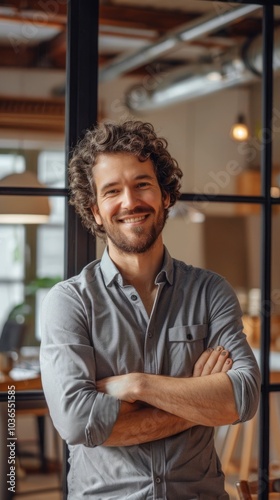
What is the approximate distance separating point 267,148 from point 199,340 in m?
0.83

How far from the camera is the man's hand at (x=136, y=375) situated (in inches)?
73.9

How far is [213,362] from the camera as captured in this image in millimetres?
2004

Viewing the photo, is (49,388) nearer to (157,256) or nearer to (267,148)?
(157,256)

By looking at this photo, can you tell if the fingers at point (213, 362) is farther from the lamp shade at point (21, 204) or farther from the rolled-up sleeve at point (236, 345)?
the lamp shade at point (21, 204)

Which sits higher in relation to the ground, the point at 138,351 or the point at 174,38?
the point at 174,38

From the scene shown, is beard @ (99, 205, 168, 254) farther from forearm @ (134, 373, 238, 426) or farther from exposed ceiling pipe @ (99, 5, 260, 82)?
exposed ceiling pipe @ (99, 5, 260, 82)

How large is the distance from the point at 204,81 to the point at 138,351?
509cm

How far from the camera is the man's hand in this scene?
1.88 m

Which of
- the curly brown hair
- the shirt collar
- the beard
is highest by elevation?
the curly brown hair

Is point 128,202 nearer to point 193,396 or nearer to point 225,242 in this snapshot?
point 193,396

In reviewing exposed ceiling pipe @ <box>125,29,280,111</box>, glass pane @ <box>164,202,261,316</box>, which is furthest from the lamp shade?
glass pane @ <box>164,202,261,316</box>

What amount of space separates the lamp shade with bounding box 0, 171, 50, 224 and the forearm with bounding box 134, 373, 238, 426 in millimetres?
769

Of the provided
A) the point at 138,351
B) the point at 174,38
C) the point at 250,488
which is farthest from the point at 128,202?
the point at 174,38

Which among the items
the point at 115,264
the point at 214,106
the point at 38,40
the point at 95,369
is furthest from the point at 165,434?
the point at 214,106
